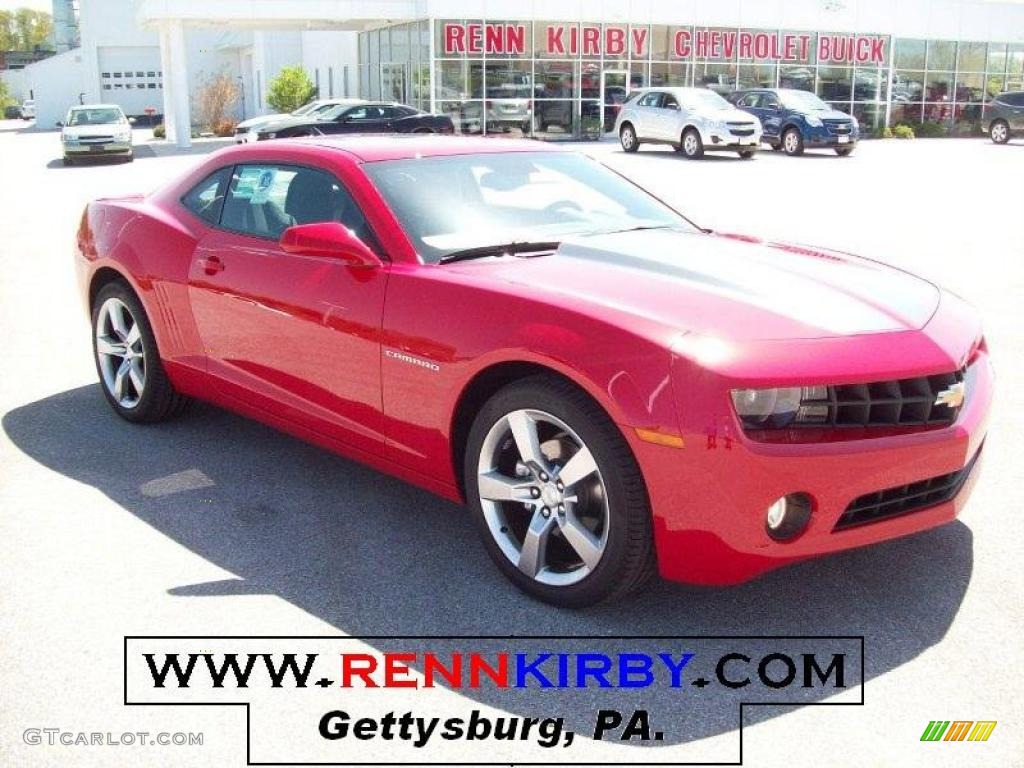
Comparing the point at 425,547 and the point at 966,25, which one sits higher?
the point at 966,25

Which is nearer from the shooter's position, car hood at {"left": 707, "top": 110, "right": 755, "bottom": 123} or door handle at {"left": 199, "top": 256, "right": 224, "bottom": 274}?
door handle at {"left": 199, "top": 256, "right": 224, "bottom": 274}

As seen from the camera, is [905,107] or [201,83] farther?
[201,83]

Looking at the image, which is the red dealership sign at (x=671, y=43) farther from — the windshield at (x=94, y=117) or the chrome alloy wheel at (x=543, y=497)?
the chrome alloy wheel at (x=543, y=497)

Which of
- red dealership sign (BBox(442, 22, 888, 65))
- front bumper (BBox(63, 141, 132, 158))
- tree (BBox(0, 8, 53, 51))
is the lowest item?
front bumper (BBox(63, 141, 132, 158))

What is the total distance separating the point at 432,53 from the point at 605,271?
3317cm

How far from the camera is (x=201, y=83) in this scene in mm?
63156

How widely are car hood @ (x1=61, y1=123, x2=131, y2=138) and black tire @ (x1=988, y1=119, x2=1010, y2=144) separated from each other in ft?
86.1

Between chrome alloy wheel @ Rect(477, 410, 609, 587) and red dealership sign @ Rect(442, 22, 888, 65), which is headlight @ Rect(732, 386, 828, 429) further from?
red dealership sign @ Rect(442, 22, 888, 65)

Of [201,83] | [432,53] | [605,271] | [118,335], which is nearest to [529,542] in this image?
[605,271]

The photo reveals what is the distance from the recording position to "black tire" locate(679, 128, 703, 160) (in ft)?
90.9

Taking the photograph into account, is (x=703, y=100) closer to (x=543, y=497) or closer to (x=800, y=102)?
(x=800, y=102)

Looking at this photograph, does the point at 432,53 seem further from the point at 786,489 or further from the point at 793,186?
the point at 786,489

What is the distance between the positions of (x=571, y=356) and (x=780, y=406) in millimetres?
634

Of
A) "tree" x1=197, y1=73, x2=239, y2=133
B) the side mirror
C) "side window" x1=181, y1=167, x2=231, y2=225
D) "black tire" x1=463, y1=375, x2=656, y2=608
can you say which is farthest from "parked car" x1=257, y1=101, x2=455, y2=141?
"black tire" x1=463, y1=375, x2=656, y2=608
